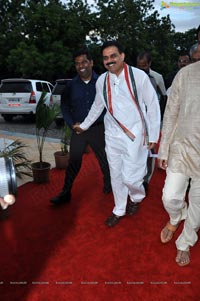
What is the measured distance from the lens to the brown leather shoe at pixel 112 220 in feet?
10.0

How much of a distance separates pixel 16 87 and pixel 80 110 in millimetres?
7299

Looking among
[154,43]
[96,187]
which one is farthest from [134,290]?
[154,43]

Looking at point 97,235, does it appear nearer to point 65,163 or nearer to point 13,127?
point 65,163

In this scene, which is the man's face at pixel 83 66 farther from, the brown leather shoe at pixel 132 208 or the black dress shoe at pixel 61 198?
the brown leather shoe at pixel 132 208

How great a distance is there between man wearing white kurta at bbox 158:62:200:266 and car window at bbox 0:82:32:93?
829cm

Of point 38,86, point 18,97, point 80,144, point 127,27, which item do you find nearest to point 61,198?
point 80,144

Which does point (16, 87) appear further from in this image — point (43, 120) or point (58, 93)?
point (43, 120)

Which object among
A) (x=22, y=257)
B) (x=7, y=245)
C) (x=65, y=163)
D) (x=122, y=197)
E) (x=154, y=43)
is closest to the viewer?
(x=22, y=257)

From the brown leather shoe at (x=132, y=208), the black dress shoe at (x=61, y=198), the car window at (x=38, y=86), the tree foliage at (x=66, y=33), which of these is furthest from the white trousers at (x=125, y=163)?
the tree foliage at (x=66, y=33)

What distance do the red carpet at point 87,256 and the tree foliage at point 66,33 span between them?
1745cm

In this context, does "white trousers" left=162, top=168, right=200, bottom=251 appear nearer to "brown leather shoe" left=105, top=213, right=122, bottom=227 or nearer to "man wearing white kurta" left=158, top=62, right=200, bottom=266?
"man wearing white kurta" left=158, top=62, right=200, bottom=266

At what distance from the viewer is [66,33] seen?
821 inches

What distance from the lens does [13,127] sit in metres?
9.62

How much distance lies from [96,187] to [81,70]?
171 centimetres
